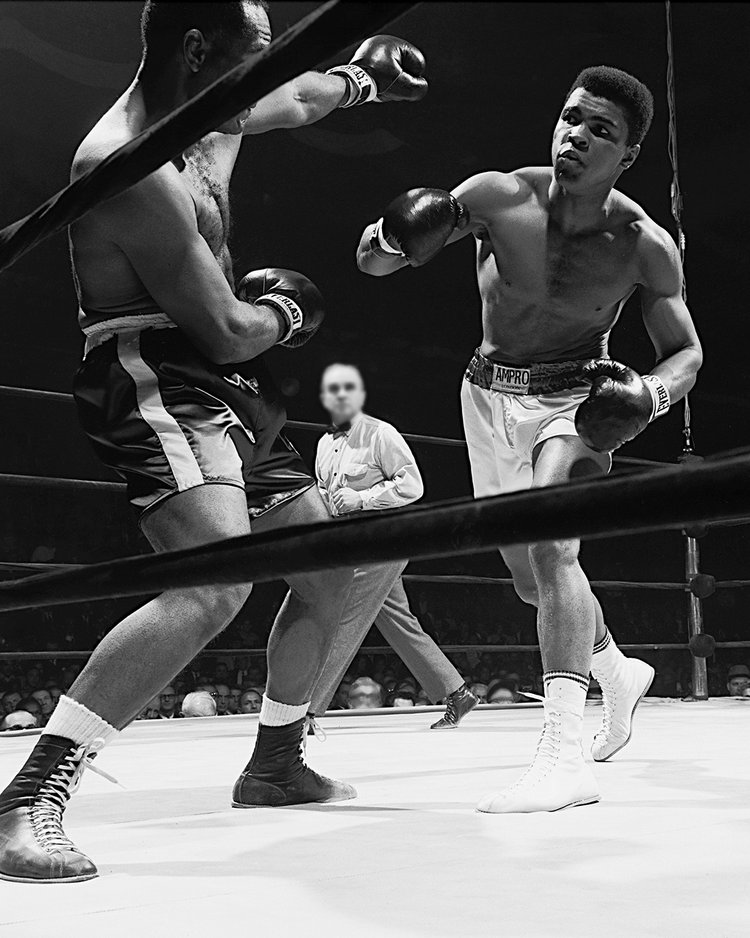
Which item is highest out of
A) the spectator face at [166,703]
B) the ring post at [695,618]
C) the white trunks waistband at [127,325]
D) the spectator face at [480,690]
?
the white trunks waistband at [127,325]

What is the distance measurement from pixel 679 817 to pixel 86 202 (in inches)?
38.2

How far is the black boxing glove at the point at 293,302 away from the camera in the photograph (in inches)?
48.2

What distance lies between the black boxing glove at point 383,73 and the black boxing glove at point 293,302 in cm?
42

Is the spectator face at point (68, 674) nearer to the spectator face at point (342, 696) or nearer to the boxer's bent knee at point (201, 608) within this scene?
the spectator face at point (342, 696)

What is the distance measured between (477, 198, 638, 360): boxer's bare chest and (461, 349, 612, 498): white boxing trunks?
4 cm

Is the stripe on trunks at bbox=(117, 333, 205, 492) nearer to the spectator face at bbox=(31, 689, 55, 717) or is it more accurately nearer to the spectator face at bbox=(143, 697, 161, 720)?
the spectator face at bbox=(143, 697, 161, 720)

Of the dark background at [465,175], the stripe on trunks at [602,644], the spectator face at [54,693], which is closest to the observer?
the stripe on trunks at [602,644]

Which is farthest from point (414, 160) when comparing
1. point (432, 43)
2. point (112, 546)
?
point (112, 546)

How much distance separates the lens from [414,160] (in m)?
7.03

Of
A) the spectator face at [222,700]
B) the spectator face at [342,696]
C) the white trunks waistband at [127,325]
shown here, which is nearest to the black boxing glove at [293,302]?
the white trunks waistband at [127,325]

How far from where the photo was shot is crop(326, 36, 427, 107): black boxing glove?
1573 mm

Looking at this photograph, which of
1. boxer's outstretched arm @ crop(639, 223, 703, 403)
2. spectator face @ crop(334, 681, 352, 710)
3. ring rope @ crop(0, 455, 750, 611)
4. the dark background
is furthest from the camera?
the dark background

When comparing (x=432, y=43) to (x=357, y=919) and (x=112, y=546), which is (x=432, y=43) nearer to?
(x=112, y=546)

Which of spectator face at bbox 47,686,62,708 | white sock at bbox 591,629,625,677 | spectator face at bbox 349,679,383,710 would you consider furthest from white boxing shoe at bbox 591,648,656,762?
spectator face at bbox 47,686,62,708
